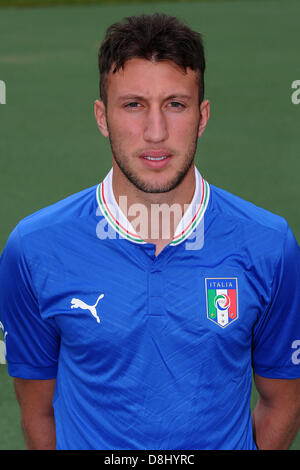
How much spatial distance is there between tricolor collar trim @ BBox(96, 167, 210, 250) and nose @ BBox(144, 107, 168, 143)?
0.79ft

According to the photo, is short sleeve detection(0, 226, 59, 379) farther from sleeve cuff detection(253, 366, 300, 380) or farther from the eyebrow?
sleeve cuff detection(253, 366, 300, 380)

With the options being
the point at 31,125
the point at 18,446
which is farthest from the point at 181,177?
the point at 31,125

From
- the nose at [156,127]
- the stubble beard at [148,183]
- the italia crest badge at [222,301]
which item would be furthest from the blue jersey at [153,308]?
the nose at [156,127]

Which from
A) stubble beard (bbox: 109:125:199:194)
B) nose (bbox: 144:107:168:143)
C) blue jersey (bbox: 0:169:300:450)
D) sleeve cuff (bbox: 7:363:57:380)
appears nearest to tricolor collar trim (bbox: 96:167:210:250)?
blue jersey (bbox: 0:169:300:450)

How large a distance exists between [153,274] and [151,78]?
54cm

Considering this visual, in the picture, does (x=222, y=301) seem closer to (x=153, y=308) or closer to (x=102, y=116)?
(x=153, y=308)

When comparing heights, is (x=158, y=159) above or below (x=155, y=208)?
above

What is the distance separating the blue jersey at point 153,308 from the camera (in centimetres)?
236

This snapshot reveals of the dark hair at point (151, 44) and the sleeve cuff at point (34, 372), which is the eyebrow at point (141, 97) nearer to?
the dark hair at point (151, 44)

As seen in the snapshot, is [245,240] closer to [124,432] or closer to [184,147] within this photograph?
[184,147]

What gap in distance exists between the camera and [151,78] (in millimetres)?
2312

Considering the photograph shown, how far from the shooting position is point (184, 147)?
236cm

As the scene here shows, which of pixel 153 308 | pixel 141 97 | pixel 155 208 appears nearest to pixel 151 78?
pixel 141 97

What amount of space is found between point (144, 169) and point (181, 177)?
11cm
